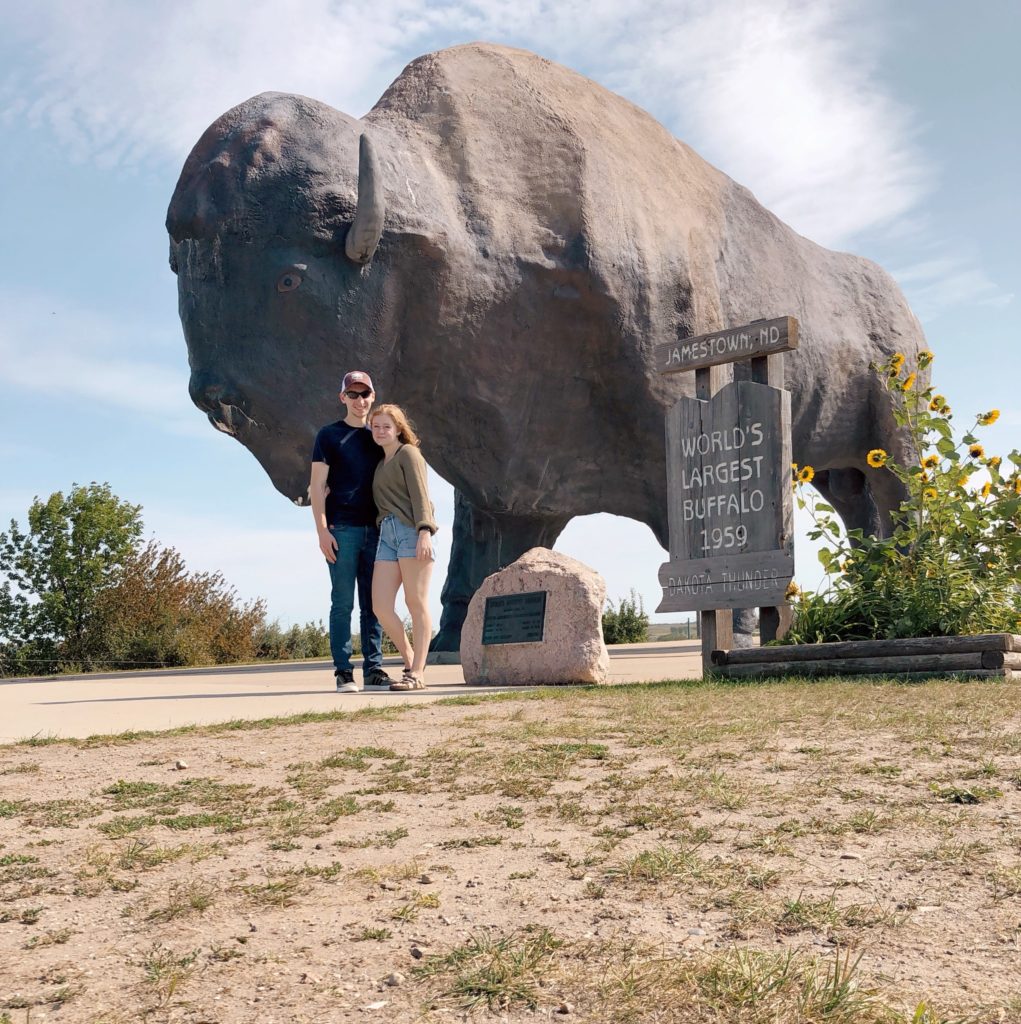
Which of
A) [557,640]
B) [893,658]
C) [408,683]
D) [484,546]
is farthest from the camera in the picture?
[484,546]

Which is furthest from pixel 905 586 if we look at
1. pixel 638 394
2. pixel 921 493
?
pixel 638 394

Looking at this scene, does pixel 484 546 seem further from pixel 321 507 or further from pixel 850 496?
pixel 850 496

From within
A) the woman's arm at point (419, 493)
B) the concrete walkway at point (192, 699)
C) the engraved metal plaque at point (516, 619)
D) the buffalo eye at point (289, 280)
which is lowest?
the concrete walkway at point (192, 699)

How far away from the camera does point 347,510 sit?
636 centimetres

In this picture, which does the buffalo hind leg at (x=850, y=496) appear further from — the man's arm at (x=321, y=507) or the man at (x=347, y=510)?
the man's arm at (x=321, y=507)

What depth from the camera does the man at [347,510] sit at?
20.6 ft

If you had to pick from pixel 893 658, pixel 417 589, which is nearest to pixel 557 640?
pixel 417 589

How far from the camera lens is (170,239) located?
8.70 meters

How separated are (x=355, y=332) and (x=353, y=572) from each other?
2.86 metres

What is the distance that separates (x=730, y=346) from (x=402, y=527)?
2.34 m

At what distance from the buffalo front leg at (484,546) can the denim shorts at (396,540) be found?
4530mm

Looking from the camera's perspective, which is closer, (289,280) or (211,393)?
(289,280)

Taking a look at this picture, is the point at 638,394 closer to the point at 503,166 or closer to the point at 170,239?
the point at 503,166

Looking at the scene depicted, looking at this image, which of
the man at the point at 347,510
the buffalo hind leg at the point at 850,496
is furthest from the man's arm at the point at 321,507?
the buffalo hind leg at the point at 850,496
